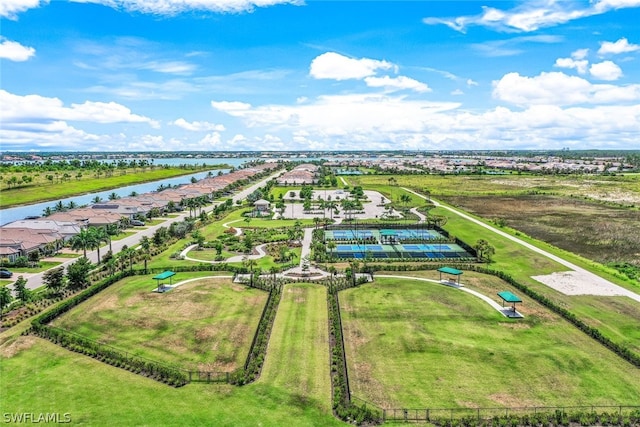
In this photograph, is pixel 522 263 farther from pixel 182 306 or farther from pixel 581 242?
pixel 182 306

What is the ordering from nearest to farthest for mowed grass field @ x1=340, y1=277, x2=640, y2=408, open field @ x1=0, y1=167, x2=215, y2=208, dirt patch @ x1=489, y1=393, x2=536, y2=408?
dirt patch @ x1=489, y1=393, x2=536, y2=408, mowed grass field @ x1=340, y1=277, x2=640, y2=408, open field @ x1=0, y1=167, x2=215, y2=208

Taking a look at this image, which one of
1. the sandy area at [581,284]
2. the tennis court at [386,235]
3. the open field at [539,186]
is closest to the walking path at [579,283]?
the sandy area at [581,284]

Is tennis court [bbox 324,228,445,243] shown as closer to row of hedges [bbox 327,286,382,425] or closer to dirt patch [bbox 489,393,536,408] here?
row of hedges [bbox 327,286,382,425]

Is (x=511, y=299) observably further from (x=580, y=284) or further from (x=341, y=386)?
(x=341, y=386)

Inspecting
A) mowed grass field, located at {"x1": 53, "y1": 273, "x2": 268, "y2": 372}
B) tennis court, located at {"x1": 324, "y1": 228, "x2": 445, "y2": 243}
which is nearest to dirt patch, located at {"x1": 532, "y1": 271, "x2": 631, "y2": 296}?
tennis court, located at {"x1": 324, "y1": 228, "x2": 445, "y2": 243}

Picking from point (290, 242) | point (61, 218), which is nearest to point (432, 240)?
point (290, 242)

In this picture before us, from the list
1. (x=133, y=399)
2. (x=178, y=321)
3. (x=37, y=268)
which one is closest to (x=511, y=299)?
(x=178, y=321)
